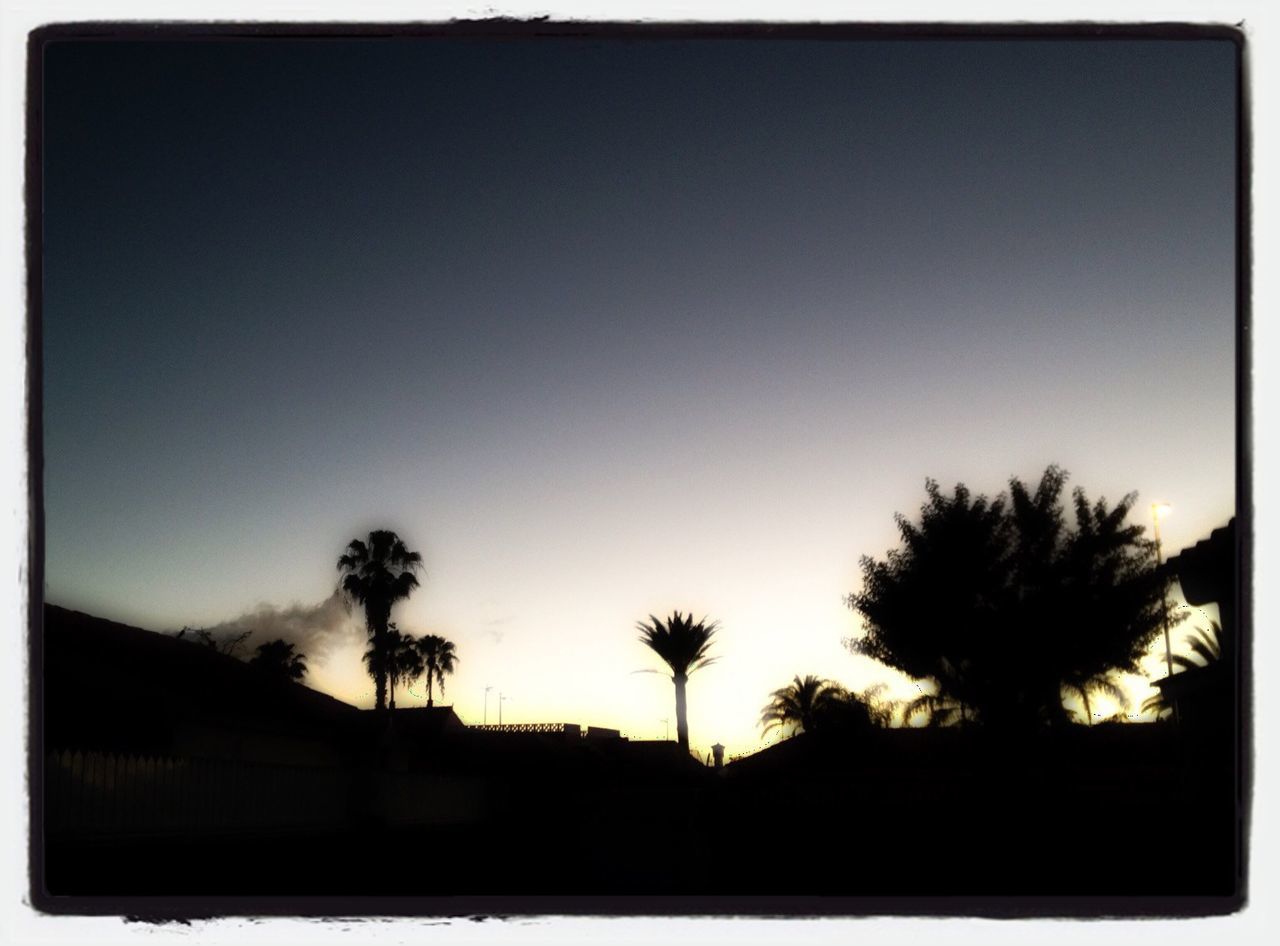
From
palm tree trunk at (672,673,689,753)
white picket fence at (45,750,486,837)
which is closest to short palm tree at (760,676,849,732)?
palm tree trunk at (672,673,689,753)

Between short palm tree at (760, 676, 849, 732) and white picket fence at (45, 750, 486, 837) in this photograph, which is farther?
short palm tree at (760, 676, 849, 732)

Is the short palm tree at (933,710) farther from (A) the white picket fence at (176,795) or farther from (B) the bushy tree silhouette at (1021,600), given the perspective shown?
(A) the white picket fence at (176,795)

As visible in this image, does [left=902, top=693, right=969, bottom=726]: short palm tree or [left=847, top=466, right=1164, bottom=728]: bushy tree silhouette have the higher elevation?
[left=847, top=466, right=1164, bottom=728]: bushy tree silhouette

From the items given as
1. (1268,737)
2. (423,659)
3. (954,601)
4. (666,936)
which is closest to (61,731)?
(666,936)

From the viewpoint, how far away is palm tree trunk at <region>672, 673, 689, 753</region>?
163 ft

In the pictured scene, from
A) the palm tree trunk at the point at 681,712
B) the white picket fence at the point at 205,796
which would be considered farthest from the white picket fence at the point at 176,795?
the palm tree trunk at the point at 681,712

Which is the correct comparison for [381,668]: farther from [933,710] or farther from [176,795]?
[176,795]

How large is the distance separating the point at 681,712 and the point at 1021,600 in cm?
2104

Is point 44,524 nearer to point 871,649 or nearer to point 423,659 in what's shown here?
point 871,649

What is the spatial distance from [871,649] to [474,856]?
19.2m

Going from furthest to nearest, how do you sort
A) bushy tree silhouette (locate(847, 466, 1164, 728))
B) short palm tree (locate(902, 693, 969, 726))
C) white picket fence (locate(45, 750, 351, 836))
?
short palm tree (locate(902, 693, 969, 726)), bushy tree silhouette (locate(847, 466, 1164, 728)), white picket fence (locate(45, 750, 351, 836))

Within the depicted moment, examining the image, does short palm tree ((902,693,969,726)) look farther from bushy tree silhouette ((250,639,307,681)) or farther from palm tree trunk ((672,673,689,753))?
bushy tree silhouette ((250,639,307,681))

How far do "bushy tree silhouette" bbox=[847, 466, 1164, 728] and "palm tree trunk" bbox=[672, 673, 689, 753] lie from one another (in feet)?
52.3

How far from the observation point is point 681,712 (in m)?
52.1
